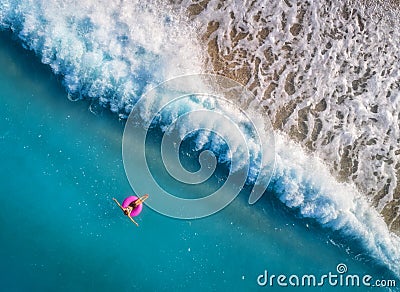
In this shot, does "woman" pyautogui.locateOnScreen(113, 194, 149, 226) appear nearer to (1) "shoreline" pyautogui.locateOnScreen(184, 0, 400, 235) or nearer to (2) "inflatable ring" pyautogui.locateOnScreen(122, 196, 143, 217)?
(2) "inflatable ring" pyautogui.locateOnScreen(122, 196, 143, 217)

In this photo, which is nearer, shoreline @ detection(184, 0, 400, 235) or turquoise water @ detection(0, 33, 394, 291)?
turquoise water @ detection(0, 33, 394, 291)

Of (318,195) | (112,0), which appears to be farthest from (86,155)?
(318,195)

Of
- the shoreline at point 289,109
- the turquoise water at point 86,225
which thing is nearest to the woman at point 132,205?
the turquoise water at point 86,225

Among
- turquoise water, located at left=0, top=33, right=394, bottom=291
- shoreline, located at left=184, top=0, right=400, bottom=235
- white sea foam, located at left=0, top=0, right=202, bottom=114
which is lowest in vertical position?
turquoise water, located at left=0, top=33, right=394, bottom=291

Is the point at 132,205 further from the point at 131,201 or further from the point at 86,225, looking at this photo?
the point at 86,225

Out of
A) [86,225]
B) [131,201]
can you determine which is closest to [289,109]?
[131,201]

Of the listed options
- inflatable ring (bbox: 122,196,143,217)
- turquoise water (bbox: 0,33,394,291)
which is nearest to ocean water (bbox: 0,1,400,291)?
turquoise water (bbox: 0,33,394,291)

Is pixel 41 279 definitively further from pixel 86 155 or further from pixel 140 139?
pixel 140 139
